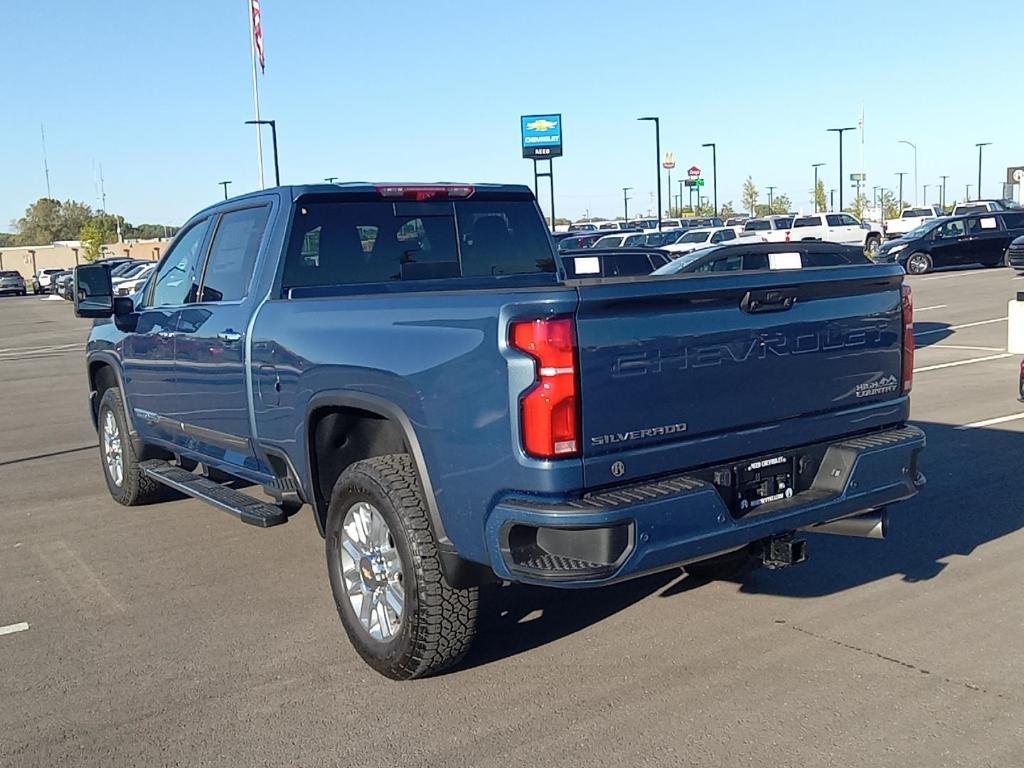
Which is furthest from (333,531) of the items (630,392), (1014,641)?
(1014,641)

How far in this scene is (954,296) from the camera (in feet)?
77.0

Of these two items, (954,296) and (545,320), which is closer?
(545,320)

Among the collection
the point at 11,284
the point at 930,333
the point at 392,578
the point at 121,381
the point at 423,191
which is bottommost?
the point at 930,333

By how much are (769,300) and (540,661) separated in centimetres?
181

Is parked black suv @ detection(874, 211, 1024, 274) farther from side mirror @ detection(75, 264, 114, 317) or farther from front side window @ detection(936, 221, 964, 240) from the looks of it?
side mirror @ detection(75, 264, 114, 317)

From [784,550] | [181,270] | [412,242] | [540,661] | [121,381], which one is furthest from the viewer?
[121,381]

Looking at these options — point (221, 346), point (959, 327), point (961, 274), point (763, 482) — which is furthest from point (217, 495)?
point (961, 274)

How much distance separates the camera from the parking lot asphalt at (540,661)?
376 centimetres

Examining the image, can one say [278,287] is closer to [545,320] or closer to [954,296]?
[545,320]

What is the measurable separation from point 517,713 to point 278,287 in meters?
2.44

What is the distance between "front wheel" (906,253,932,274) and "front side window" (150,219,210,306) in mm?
28256

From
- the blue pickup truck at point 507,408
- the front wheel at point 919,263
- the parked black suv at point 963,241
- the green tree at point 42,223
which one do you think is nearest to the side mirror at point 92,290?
the blue pickup truck at point 507,408

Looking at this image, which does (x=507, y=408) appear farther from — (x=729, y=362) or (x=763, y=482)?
(x=763, y=482)

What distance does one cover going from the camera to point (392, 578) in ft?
14.2
